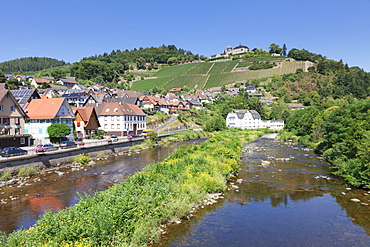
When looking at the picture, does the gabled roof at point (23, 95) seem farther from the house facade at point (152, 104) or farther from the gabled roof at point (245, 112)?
the gabled roof at point (245, 112)

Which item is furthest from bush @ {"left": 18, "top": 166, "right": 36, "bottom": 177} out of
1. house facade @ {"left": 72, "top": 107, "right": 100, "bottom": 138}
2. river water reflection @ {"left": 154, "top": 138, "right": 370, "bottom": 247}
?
house facade @ {"left": 72, "top": 107, "right": 100, "bottom": 138}

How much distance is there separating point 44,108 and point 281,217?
43.2 meters

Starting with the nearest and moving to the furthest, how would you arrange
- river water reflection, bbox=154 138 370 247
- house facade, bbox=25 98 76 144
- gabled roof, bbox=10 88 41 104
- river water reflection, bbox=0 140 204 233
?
river water reflection, bbox=154 138 370 247 < river water reflection, bbox=0 140 204 233 < house facade, bbox=25 98 76 144 < gabled roof, bbox=10 88 41 104

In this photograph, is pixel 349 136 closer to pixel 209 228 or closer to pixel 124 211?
pixel 209 228

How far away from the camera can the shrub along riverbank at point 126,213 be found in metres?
10.6

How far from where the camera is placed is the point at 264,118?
11412cm

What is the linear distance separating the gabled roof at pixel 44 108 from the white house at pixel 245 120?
226 feet

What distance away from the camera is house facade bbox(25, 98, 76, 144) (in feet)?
144

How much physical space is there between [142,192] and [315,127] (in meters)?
48.0

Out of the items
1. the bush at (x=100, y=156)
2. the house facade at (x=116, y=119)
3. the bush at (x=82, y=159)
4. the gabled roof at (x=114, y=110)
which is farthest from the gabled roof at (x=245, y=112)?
the bush at (x=82, y=159)

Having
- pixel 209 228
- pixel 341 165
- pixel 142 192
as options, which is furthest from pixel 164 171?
pixel 341 165

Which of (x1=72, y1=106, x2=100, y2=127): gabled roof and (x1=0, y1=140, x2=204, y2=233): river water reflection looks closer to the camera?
(x1=0, y1=140, x2=204, y2=233): river water reflection

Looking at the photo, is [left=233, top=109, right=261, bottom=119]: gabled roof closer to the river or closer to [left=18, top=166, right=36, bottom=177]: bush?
the river

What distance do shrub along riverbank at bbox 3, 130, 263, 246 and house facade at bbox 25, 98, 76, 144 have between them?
2957 cm
